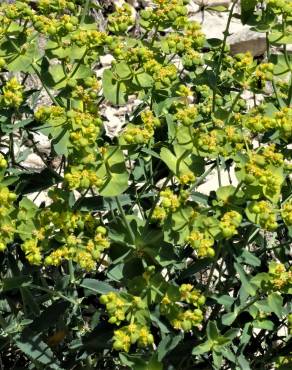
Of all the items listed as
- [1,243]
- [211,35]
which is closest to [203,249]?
[1,243]

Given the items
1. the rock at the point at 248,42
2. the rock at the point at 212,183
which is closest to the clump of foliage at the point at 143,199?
the rock at the point at 212,183

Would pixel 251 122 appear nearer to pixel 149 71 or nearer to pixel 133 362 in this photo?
pixel 149 71

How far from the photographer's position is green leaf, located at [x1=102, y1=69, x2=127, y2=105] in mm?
2209

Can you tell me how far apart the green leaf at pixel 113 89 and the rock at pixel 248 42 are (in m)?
2.99

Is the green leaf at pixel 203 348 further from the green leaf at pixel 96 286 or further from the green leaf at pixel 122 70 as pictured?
the green leaf at pixel 122 70

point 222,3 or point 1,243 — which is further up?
point 1,243

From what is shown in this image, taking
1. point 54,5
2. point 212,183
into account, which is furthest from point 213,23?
point 54,5

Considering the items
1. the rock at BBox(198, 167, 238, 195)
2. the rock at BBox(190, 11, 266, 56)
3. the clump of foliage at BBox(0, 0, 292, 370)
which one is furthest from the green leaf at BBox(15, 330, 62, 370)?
the rock at BBox(190, 11, 266, 56)

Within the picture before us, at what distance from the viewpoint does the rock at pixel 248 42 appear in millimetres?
5051

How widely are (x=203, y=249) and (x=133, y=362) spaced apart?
0.43 metres

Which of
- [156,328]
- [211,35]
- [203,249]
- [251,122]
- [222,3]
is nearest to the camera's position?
[203,249]

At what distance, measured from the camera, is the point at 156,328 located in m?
2.50

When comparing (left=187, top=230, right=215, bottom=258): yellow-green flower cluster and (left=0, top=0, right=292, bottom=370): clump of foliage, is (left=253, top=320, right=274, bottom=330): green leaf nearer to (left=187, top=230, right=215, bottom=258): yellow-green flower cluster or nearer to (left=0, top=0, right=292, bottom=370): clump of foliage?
(left=0, top=0, right=292, bottom=370): clump of foliage

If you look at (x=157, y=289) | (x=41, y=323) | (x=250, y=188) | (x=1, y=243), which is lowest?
(x=41, y=323)
